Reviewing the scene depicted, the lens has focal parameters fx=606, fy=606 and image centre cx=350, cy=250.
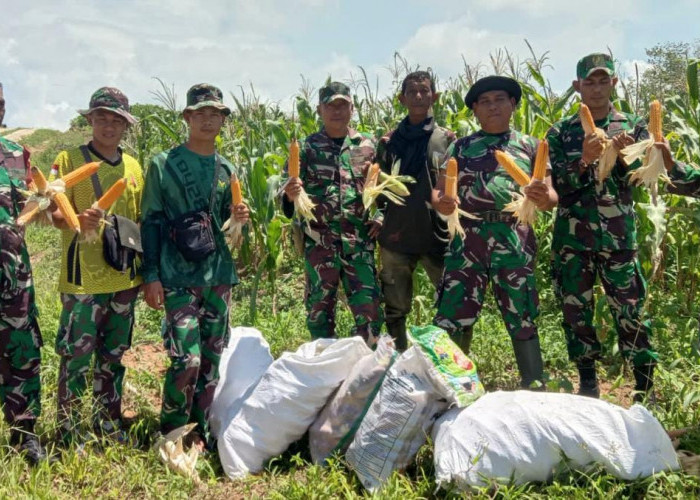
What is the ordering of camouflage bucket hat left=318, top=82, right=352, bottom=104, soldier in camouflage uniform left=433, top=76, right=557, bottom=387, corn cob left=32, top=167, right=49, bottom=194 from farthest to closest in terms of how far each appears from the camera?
camouflage bucket hat left=318, top=82, right=352, bottom=104, soldier in camouflage uniform left=433, top=76, right=557, bottom=387, corn cob left=32, top=167, right=49, bottom=194

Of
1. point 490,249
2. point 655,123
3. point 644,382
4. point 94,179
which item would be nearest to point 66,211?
point 94,179

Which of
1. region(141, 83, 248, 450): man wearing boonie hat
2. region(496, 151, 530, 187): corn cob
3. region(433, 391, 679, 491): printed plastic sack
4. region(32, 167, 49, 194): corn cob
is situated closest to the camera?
region(433, 391, 679, 491): printed plastic sack

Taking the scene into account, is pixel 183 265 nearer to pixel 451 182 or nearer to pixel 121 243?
pixel 121 243

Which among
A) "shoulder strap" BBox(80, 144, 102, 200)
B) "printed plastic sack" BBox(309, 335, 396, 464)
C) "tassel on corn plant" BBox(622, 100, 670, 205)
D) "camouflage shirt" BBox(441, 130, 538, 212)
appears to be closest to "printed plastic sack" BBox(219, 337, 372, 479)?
"printed plastic sack" BBox(309, 335, 396, 464)

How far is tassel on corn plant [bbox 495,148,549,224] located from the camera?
3154mm

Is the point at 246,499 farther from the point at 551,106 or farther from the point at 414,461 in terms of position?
the point at 551,106

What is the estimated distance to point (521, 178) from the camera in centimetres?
319

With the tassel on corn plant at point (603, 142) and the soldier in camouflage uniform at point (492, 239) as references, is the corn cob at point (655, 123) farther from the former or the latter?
the soldier in camouflage uniform at point (492, 239)

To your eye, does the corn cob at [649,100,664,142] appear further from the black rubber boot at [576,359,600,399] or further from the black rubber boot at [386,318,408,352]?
the black rubber boot at [386,318,408,352]

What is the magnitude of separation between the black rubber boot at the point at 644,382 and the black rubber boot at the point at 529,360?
0.61 m

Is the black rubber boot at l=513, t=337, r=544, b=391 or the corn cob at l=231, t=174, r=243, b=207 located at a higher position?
the corn cob at l=231, t=174, r=243, b=207

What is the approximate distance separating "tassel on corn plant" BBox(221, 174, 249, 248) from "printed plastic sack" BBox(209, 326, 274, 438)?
26.2 inches

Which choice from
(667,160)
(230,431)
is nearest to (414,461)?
→ (230,431)

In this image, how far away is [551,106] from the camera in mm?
5379
